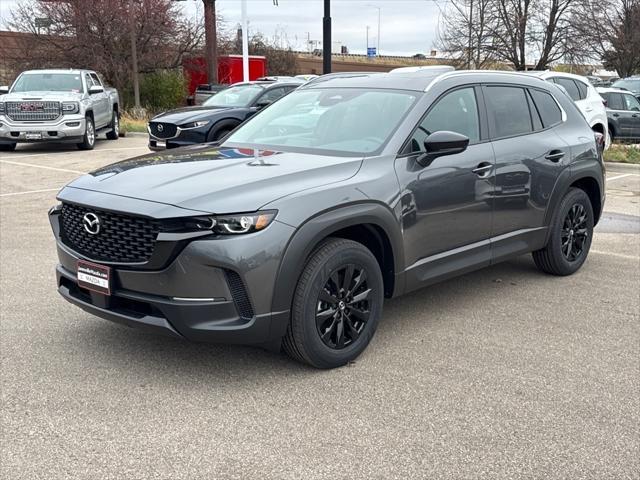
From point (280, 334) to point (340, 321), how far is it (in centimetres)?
46

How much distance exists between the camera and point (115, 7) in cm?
2759

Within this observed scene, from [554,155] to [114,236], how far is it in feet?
11.8

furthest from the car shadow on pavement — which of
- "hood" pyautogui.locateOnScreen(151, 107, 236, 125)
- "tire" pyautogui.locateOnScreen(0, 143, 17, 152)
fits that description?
"tire" pyautogui.locateOnScreen(0, 143, 17, 152)

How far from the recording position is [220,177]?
13.1 feet

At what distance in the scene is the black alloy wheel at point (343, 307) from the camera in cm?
400

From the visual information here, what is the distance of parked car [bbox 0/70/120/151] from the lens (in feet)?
49.1

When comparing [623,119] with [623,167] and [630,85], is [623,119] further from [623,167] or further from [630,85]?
[623,167]

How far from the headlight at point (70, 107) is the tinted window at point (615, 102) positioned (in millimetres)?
12613

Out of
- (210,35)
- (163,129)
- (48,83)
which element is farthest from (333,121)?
(210,35)

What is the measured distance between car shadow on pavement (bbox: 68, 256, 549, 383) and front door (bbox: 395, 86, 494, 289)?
1.49 feet

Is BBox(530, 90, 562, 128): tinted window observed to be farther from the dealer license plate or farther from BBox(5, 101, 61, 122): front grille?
BBox(5, 101, 61, 122): front grille

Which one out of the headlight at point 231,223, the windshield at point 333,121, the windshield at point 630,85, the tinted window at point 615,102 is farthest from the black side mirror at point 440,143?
the windshield at point 630,85

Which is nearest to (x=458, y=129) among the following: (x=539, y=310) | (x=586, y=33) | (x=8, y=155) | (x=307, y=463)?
(x=539, y=310)

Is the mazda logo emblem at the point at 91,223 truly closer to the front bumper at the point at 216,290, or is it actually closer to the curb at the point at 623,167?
the front bumper at the point at 216,290
